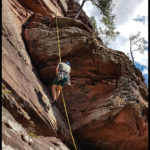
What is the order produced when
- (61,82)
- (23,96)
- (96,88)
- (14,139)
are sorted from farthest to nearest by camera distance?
(96,88) < (61,82) < (23,96) < (14,139)

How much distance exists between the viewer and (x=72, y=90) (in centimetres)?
1076

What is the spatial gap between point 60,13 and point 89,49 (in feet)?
29.1

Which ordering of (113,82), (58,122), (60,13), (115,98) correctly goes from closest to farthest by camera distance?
(58,122)
(115,98)
(113,82)
(60,13)

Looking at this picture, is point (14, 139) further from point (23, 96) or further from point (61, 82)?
point (61, 82)

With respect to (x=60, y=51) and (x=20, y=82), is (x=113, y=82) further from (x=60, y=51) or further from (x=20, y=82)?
(x=20, y=82)

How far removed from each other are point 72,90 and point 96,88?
3.90ft

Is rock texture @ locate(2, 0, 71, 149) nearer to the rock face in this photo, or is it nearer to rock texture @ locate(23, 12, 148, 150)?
the rock face

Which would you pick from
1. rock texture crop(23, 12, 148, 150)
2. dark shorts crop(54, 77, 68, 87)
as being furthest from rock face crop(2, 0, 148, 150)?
dark shorts crop(54, 77, 68, 87)

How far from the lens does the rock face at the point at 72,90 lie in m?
7.30

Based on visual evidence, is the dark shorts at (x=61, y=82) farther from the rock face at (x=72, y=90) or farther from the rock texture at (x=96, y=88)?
the rock texture at (x=96, y=88)

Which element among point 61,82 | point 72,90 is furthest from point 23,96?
point 72,90

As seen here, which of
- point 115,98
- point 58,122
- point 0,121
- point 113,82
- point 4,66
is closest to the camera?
point 0,121

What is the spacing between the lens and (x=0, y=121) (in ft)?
17.2

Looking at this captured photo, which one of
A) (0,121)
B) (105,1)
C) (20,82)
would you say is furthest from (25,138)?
(105,1)
